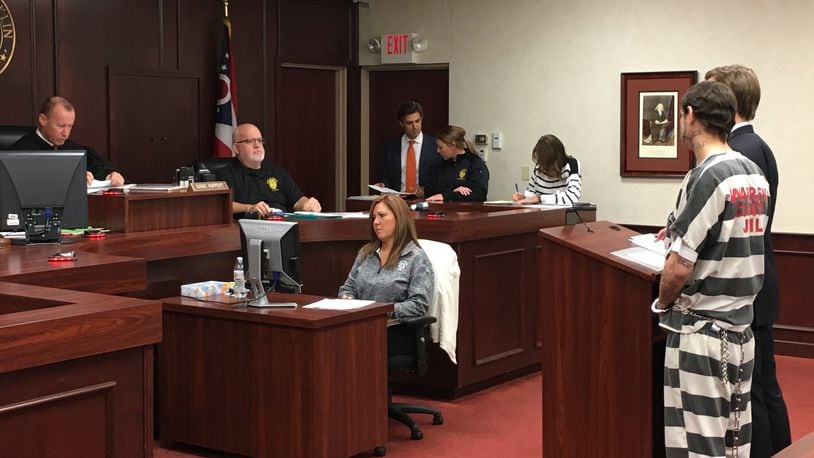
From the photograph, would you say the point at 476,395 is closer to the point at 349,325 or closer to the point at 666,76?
the point at 349,325

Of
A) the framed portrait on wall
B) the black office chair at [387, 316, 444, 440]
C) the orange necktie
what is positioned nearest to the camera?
the black office chair at [387, 316, 444, 440]

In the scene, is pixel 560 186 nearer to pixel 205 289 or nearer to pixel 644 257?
pixel 205 289

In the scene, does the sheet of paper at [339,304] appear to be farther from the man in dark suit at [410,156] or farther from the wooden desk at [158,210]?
the man in dark suit at [410,156]

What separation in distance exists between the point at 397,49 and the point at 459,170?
195 centimetres

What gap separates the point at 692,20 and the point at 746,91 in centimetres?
432

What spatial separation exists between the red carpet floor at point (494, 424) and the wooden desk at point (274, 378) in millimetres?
246

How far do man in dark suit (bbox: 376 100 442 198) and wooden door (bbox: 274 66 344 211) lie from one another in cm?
96

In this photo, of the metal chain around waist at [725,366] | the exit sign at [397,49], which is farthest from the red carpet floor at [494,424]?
the exit sign at [397,49]

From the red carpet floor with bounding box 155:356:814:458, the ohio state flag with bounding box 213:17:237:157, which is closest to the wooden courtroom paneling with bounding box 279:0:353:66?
the ohio state flag with bounding box 213:17:237:157

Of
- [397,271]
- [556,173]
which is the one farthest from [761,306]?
[556,173]

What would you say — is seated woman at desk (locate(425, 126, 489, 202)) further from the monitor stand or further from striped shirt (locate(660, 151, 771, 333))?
striped shirt (locate(660, 151, 771, 333))

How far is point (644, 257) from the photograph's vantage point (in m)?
3.73

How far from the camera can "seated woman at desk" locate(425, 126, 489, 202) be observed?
7.70m

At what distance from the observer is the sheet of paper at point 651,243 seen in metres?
3.84
